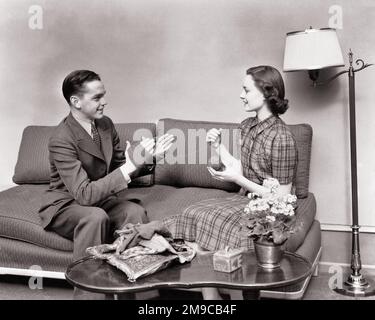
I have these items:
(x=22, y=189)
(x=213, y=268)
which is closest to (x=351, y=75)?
(x=213, y=268)

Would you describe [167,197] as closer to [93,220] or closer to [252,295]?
[93,220]

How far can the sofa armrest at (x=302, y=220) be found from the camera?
3.00 m

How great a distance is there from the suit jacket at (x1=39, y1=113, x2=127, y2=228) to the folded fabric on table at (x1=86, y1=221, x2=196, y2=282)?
1.96 feet

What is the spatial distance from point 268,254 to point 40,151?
235 centimetres

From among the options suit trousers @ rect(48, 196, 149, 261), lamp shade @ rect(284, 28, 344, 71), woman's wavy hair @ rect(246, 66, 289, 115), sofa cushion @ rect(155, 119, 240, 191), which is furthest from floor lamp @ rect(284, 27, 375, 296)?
suit trousers @ rect(48, 196, 149, 261)

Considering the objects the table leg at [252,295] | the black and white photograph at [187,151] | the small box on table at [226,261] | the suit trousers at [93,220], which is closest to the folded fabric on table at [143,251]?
the black and white photograph at [187,151]

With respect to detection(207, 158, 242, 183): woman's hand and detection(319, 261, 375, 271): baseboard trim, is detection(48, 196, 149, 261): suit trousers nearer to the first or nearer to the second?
detection(207, 158, 242, 183): woman's hand

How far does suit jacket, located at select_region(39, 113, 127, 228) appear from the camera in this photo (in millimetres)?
3100

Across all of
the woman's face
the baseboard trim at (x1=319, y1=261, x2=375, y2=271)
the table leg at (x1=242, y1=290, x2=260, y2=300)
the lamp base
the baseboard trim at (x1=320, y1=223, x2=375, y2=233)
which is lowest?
the lamp base

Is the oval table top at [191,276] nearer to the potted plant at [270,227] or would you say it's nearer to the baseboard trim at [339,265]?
the potted plant at [270,227]

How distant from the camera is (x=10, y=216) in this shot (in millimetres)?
3422

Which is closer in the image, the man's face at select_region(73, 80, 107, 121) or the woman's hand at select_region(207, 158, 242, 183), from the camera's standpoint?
the woman's hand at select_region(207, 158, 242, 183)

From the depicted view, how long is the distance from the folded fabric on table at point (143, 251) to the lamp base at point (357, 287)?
1.37 meters

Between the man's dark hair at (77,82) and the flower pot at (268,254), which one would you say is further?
the man's dark hair at (77,82)
